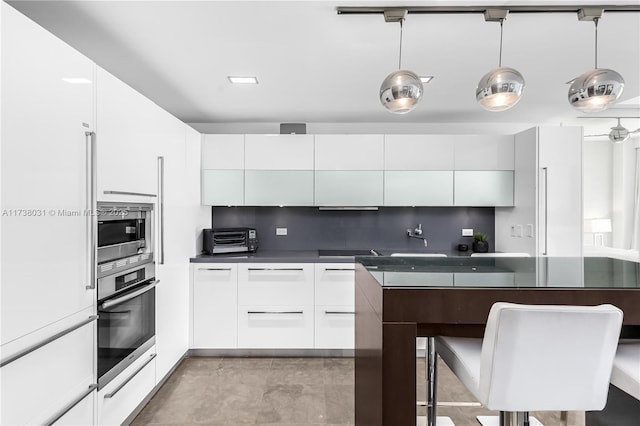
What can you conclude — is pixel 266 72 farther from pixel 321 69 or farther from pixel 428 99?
pixel 428 99

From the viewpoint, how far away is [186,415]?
8.47ft

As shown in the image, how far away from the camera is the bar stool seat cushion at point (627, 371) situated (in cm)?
123

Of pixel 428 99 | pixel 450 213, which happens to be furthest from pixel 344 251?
pixel 428 99

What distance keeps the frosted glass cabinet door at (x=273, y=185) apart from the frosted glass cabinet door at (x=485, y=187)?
5.28ft

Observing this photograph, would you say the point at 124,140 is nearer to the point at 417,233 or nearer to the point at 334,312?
the point at 334,312

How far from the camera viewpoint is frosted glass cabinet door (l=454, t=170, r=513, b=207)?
156 inches

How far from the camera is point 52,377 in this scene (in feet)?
5.42

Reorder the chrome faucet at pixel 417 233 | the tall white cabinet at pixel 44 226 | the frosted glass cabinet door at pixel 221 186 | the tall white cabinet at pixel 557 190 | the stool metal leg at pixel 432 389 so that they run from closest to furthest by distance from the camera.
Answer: the tall white cabinet at pixel 44 226 < the stool metal leg at pixel 432 389 < the tall white cabinet at pixel 557 190 < the frosted glass cabinet door at pixel 221 186 < the chrome faucet at pixel 417 233

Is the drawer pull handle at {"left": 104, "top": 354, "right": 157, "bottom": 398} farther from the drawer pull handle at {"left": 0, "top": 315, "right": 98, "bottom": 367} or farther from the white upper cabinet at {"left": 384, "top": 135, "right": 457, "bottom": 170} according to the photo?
the white upper cabinet at {"left": 384, "top": 135, "right": 457, "bottom": 170}

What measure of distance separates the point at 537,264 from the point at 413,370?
3.28ft

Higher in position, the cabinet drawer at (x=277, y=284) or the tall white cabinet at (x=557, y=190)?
the tall white cabinet at (x=557, y=190)

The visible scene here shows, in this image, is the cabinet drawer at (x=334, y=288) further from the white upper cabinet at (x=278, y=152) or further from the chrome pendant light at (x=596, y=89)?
the chrome pendant light at (x=596, y=89)

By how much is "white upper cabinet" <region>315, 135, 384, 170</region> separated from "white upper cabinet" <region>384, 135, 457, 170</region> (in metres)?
0.10

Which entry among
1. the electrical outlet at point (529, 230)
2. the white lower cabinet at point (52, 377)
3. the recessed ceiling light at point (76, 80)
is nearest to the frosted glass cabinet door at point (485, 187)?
the electrical outlet at point (529, 230)
